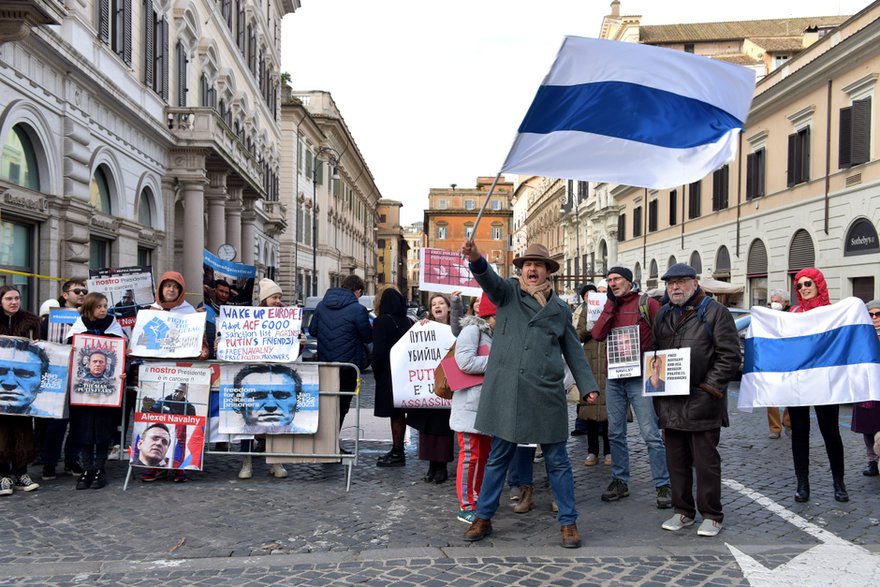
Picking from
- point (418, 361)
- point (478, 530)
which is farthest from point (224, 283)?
point (478, 530)

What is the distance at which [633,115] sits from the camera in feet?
19.4

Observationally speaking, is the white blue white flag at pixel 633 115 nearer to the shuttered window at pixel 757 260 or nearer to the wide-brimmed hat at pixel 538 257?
the wide-brimmed hat at pixel 538 257

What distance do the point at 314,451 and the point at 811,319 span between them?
14.5ft

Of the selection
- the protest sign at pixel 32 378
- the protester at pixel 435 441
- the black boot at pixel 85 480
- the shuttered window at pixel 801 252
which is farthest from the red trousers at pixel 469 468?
the shuttered window at pixel 801 252

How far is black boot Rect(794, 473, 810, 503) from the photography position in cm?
629

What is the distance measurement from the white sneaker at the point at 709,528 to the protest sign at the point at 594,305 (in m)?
2.70

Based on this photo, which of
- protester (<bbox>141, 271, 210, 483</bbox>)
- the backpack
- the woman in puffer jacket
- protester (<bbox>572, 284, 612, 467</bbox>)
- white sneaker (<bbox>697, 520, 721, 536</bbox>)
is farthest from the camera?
protester (<bbox>572, 284, 612, 467</bbox>)

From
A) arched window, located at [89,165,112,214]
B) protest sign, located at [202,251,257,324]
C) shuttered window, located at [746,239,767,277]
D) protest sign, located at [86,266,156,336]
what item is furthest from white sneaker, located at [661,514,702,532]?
shuttered window, located at [746,239,767,277]

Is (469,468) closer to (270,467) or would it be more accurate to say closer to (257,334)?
(257,334)

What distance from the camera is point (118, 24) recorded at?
1723 cm

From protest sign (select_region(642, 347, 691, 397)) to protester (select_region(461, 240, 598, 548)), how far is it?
2.01 feet

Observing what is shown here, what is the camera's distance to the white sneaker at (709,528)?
5320 mm

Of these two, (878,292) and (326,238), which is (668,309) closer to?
(878,292)

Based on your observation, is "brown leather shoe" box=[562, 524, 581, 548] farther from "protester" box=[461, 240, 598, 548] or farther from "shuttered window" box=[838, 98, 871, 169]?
"shuttered window" box=[838, 98, 871, 169]
